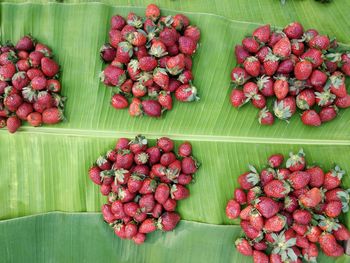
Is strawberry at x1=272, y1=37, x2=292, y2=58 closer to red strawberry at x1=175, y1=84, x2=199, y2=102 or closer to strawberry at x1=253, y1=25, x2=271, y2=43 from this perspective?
strawberry at x1=253, y1=25, x2=271, y2=43

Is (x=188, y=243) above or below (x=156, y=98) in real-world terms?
below

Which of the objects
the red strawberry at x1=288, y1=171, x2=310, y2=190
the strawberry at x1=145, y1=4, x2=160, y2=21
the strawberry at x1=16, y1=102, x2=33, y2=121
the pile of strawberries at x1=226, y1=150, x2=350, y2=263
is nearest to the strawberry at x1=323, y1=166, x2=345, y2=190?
the pile of strawberries at x1=226, y1=150, x2=350, y2=263

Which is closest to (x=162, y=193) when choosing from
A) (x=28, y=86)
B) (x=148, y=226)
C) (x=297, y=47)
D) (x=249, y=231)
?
(x=148, y=226)

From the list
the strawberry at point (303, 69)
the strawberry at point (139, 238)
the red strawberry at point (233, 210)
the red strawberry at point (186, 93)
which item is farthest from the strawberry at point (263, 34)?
the strawberry at point (139, 238)

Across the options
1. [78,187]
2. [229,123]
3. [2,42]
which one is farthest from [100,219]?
[2,42]

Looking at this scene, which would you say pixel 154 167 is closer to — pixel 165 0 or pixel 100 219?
pixel 100 219

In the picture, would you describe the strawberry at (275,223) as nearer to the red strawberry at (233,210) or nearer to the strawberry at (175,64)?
the red strawberry at (233,210)
